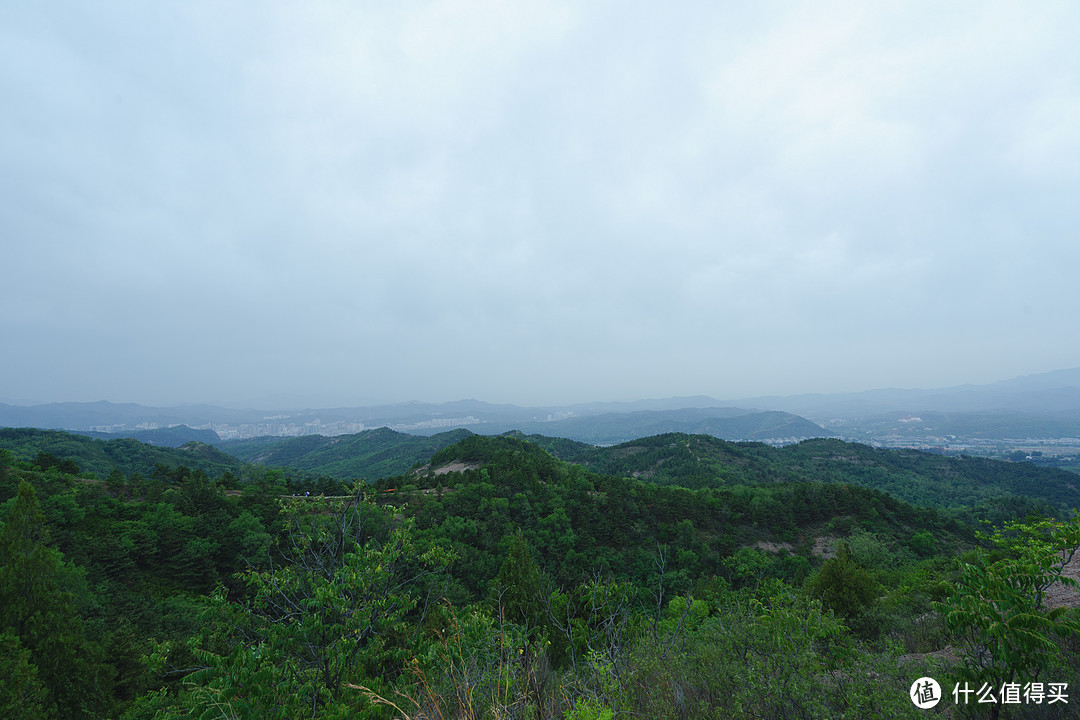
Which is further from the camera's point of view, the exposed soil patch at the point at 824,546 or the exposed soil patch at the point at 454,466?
the exposed soil patch at the point at 454,466

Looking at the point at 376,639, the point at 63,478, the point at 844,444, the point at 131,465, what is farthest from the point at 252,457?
the point at 844,444

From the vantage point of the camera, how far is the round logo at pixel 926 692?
4.70 meters

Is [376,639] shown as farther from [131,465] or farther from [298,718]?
[131,465]

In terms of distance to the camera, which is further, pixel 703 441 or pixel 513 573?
pixel 703 441

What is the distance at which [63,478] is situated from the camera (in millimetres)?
29172

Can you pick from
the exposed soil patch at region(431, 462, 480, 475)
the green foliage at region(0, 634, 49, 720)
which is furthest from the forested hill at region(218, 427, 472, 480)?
the green foliage at region(0, 634, 49, 720)

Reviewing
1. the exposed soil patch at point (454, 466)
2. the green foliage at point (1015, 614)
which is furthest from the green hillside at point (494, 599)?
the exposed soil patch at point (454, 466)

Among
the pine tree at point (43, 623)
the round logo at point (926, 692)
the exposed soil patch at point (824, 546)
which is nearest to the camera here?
the round logo at point (926, 692)

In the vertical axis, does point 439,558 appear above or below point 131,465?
above

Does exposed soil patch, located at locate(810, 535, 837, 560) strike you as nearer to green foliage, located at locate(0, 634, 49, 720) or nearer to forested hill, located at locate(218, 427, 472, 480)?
green foliage, located at locate(0, 634, 49, 720)

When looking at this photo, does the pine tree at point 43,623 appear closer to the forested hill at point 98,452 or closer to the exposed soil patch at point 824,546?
the exposed soil patch at point 824,546

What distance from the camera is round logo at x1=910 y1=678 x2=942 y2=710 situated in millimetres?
4696

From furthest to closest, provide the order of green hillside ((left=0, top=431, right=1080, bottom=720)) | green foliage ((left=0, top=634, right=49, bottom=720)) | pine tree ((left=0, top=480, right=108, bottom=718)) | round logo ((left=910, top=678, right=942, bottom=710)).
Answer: pine tree ((left=0, top=480, right=108, bottom=718)) → green foliage ((left=0, top=634, right=49, bottom=720)) → green hillside ((left=0, top=431, right=1080, bottom=720)) → round logo ((left=910, top=678, right=942, bottom=710))

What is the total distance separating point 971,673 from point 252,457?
609ft
